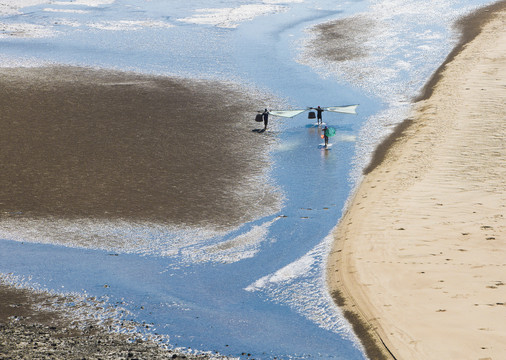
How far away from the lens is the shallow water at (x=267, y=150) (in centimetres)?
2570

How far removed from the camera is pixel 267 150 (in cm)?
4184

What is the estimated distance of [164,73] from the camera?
5609 centimetres

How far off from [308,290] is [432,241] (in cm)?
584

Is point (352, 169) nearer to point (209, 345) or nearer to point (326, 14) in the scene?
point (209, 345)

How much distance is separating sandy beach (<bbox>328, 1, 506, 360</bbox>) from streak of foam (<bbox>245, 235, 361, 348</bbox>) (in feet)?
1.41

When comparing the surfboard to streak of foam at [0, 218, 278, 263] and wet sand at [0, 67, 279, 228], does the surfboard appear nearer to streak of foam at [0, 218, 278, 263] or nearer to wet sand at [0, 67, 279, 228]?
wet sand at [0, 67, 279, 228]

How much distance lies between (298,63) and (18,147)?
26.3m

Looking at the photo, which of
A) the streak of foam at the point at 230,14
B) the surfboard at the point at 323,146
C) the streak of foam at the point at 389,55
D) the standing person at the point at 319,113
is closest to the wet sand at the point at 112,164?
the surfboard at the point at 323,146

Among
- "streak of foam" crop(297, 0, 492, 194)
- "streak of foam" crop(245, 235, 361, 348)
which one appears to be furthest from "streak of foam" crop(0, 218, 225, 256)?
"streak of foam" crop(297, 0, 492, 194)


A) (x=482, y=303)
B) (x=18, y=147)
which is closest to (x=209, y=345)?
(x=482, y=303)

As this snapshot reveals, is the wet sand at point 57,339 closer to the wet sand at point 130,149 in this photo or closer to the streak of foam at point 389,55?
the wet sand at point 130,149

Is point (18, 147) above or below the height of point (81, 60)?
below

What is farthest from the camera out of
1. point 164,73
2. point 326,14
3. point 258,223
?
point 326,14

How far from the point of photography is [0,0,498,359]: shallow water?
25.7 meters
